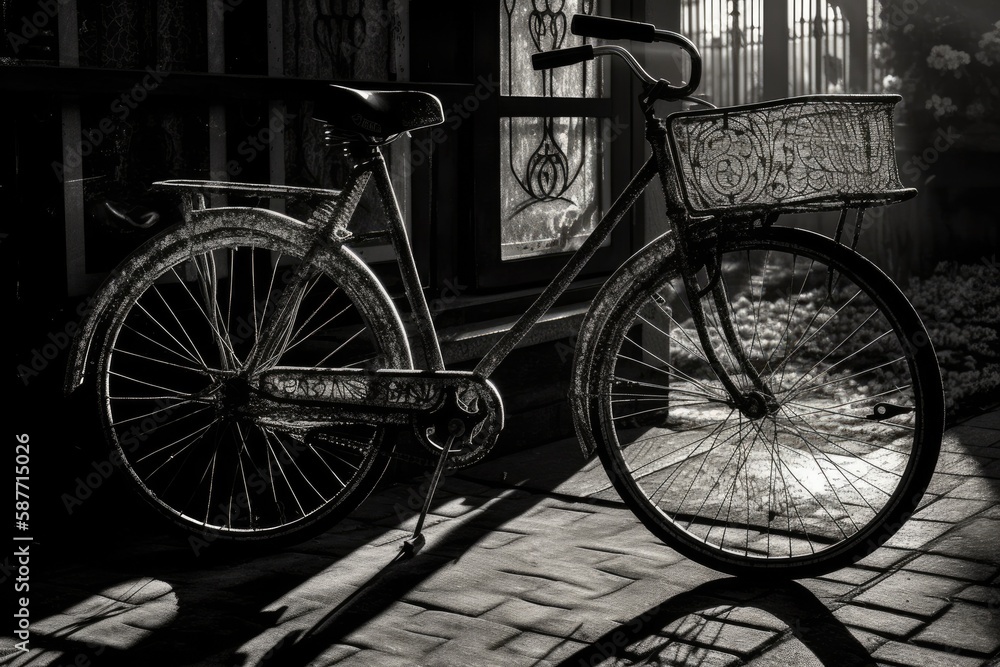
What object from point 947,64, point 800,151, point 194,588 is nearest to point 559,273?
point 800,151

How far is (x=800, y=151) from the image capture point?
3.25 meters

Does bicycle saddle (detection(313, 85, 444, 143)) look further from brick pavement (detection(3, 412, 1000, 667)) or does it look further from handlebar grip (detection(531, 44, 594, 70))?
brick pavement (detection(3, 412, 1000, 667))

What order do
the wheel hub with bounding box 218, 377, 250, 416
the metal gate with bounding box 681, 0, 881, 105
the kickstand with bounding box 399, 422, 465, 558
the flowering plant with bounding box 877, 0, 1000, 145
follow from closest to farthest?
the kickstand with bounding box 399, 422, 465, 558 → the wheel hub with bounding box 218, 377, 250, 416 → the flowering plant with bounding box 877, 0, 1000, 145 → the metal gate with bounding box 681, 0, 881, 105

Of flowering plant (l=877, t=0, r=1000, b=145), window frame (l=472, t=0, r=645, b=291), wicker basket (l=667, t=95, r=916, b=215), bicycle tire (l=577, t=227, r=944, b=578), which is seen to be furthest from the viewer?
flowering plant (l=877, t=0, r=1000, b=145)

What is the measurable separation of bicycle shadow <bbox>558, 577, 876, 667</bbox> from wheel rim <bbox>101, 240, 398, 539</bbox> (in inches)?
39.7

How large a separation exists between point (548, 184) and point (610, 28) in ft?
8.01

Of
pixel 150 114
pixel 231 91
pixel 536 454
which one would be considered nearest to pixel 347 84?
pixel 231 91

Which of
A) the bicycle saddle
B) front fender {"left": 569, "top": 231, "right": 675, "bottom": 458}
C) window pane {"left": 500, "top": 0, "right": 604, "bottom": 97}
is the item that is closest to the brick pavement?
front fender {"left": 569, "top": 231, "right": 675, "bottom": 458}

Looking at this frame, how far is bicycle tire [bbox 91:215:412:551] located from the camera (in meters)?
3.74

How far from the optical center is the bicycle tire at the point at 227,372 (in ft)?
12.3

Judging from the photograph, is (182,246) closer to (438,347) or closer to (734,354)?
(438,347)

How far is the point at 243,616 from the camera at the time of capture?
341cm

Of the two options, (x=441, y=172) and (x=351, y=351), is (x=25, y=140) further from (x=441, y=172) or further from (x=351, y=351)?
(x=441, y=172)

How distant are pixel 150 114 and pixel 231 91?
10.9 inches
